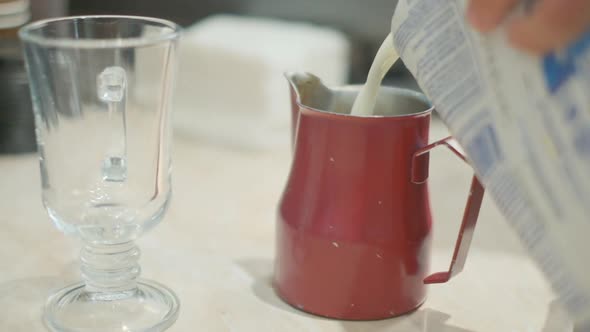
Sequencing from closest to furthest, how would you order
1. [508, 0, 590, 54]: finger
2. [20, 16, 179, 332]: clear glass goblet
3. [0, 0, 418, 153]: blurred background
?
[508, 0, 590, 54]: finger → [20, 16, 179, 332]: clear glass goblet → [0, 0, 418, 153]: blurred background

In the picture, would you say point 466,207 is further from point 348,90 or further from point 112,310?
point 112,310

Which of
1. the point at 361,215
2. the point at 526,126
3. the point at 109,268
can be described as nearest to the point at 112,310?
the point at 109,268

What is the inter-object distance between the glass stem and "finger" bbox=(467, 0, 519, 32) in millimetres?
246

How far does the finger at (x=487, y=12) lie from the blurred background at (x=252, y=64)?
0.48 meters

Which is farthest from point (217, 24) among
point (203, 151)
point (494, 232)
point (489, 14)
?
point (489, 14)

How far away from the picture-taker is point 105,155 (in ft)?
1.57

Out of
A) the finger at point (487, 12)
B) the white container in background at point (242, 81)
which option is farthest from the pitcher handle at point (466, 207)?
the white container in background at point (242, 81)

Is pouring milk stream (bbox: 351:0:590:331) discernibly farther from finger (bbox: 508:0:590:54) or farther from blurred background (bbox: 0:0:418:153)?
blurred background (bbox: 0:0:418:153)

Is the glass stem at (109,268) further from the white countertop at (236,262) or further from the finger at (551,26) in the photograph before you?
the finger at (551,26)

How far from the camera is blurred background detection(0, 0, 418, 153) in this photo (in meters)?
0.75

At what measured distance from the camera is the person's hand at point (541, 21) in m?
0.32

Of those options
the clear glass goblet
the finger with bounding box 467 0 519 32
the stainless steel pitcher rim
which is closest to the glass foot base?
the clear glass goblet

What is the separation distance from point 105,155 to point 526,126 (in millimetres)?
250

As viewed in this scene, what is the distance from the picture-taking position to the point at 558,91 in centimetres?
34
